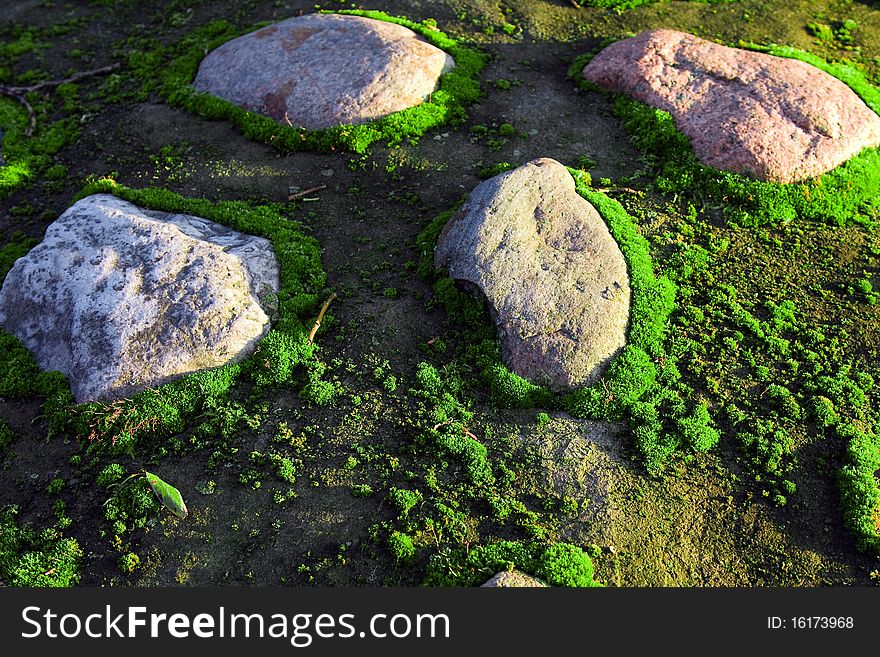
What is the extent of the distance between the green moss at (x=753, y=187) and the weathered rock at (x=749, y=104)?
0.14 m

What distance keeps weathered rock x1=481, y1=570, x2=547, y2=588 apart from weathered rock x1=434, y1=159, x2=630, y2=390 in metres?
2.04

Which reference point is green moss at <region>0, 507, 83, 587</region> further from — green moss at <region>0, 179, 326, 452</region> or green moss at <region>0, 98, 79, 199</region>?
green moss at <region>0, 98, 79, 199</region>

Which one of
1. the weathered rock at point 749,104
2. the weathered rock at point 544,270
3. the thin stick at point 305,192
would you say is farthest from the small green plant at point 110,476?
the weathered rock at point 749,104

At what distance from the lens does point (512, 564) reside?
632 cm

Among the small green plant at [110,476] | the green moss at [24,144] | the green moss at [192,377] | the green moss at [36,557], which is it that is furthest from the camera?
the green moss at [24,144]

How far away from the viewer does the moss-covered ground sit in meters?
6.57

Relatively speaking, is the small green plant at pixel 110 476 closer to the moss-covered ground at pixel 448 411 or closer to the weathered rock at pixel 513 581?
the moss-covered ground at pixel 448 411

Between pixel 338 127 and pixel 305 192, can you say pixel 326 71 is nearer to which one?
pixel 338 127

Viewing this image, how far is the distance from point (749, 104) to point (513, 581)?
720 centimetres

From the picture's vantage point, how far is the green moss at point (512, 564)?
6.25m

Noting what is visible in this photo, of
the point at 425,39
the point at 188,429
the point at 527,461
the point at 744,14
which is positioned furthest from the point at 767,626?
the point at 744,14

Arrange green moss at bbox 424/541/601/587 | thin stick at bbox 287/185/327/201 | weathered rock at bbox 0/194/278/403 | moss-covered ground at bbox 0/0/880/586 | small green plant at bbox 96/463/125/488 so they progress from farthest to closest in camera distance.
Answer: thin stick at bbox 287/185/327/201, weathered rock at bbox 0/194/278/403, small green plant at bbox 96/463/125/488, moss-covered ground at bbox 0/0/880/586, green moss at bbox 424/541/601/587

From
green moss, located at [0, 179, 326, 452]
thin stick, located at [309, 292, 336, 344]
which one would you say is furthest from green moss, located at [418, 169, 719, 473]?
green moss, located at [0, 179, 326, 452]

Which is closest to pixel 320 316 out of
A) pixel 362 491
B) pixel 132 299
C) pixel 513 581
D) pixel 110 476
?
pixel 132 299
